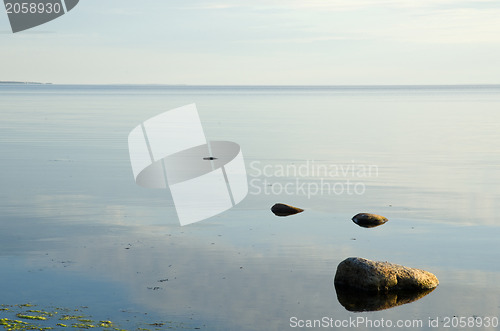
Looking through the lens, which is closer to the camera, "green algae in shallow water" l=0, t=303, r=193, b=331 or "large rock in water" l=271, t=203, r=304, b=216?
"green algae in shallow water" l=0, t=303, r=193, b=331

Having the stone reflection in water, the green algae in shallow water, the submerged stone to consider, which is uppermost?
the green algae in shallow water

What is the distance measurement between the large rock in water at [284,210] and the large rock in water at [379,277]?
7.43m

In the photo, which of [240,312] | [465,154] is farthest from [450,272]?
[465,154]

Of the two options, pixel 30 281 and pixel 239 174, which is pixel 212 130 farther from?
pixel 30 281

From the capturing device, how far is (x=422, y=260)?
1666 cm

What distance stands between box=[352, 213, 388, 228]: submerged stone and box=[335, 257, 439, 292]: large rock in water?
586cm

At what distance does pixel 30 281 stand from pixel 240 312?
4.73m

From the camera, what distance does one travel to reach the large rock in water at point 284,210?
22062mm

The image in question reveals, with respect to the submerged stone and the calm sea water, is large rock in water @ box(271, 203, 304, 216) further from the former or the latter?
the submerged stone

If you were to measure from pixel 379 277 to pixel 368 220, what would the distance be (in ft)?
21.2

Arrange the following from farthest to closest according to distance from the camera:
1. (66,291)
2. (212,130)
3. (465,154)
Result: 1. (212,130)
2. (465,154)
3. (66,291)

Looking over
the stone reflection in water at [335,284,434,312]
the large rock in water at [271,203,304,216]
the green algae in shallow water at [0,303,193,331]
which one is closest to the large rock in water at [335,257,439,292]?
the stone reflection in water at [335,284,434,312]

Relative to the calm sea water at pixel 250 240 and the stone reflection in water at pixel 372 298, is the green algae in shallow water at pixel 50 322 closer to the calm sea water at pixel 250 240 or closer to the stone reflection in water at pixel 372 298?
the calm sea water at pixel 250 240

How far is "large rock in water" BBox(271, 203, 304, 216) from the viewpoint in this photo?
2206 centimetres
